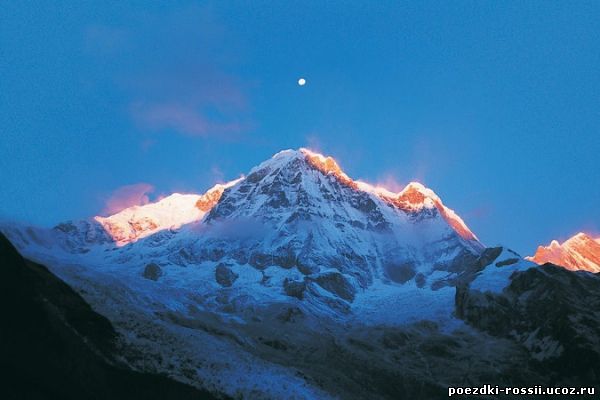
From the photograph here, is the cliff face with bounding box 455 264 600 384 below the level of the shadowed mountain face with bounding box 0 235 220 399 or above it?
above

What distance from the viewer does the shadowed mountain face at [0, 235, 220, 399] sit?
2166 cm

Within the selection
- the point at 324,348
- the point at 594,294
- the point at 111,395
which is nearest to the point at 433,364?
the point at 324,348

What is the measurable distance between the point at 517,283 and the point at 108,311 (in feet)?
471

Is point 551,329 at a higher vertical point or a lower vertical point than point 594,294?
lower

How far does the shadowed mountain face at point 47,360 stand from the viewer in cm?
2166

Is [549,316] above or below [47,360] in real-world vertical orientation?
above

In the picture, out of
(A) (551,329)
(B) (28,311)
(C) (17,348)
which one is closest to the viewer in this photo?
(C) (17,348)

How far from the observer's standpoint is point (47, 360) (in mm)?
23359

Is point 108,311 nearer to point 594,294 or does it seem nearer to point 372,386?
point 372,386

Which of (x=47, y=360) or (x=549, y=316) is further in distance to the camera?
(x=549, y=316)

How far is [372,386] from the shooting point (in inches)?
3794

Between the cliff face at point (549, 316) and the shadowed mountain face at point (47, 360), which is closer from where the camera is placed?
the shadowed mountain face at point (47, 360)

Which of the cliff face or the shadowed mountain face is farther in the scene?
the cliff face

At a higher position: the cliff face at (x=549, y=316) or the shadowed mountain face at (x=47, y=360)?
the cliff face at (x=549, y=316)
